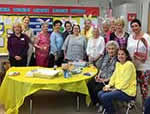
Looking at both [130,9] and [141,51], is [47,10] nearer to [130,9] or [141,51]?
[130,9]

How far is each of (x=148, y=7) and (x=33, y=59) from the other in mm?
2689

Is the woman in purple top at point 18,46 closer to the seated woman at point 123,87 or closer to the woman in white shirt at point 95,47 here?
the woman in white shirt at point 95,47

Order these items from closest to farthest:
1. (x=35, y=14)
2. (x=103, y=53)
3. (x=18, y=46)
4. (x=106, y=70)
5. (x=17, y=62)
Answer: (x=106, y=70) → (x=103, y=53) → (x=18, y=46) → (x=17, y=62) → (x=35, y=14)

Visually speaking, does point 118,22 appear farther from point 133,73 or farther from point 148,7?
point 148,7

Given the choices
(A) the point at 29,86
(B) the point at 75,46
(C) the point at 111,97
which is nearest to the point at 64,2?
(B) the point at 75,46

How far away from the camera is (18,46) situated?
4230mm

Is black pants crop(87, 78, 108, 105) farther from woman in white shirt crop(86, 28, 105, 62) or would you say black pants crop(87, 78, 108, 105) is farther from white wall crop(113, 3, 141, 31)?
white wall crop(113, 3, 141, 31)

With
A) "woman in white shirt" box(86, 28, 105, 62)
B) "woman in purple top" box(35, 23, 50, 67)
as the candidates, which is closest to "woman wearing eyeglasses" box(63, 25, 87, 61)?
"woman in white shirt" box(86, 28, 105, 62)

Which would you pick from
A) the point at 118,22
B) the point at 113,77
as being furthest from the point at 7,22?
the point at 113,77

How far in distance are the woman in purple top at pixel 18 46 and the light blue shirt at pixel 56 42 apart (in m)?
0.46

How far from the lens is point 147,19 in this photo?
5438 mm

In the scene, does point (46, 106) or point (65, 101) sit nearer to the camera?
point (46, 106)

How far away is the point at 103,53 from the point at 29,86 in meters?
1.50

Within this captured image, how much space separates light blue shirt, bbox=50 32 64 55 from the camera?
4508 millimetres
